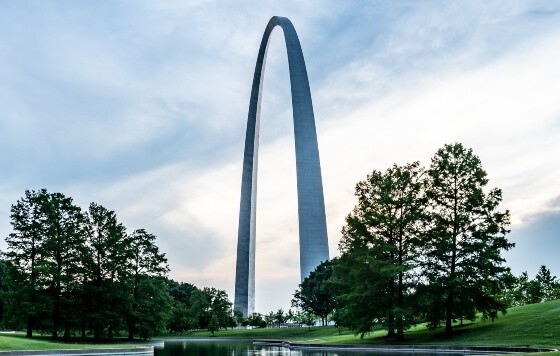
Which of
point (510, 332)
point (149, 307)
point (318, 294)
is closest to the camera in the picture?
point (510, 332)

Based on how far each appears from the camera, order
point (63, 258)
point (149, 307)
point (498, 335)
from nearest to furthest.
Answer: point (498, 335) < point (63, 258) < point (149, 307)

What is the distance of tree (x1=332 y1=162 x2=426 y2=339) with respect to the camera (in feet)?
132

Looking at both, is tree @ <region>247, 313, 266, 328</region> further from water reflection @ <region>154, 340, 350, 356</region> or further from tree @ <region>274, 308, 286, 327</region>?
water reflection @ <region>154, 340, 350, 356</region>

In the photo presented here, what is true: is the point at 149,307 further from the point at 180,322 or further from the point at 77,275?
the point at 180,322

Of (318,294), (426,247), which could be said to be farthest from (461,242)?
(318,294)

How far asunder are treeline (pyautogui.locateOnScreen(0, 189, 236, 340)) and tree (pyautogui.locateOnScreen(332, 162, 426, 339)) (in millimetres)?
21438

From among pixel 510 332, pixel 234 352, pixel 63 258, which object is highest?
pixel 63 258

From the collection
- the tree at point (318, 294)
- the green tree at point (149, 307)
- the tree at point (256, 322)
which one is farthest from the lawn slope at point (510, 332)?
the tree at point (256, 322)

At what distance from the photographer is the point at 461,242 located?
3900cm

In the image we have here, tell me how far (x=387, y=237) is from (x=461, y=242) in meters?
5.33

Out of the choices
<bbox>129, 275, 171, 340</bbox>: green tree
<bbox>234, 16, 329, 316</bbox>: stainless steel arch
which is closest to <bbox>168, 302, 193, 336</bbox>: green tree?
<bbox>234, 16, 329, 316</bbox>: stainless steel arch

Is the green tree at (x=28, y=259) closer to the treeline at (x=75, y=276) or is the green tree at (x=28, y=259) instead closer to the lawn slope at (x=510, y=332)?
the treeline at (x=75, y=276)

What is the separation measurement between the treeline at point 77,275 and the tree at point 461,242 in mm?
27459

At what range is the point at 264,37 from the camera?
7875 centimetres
